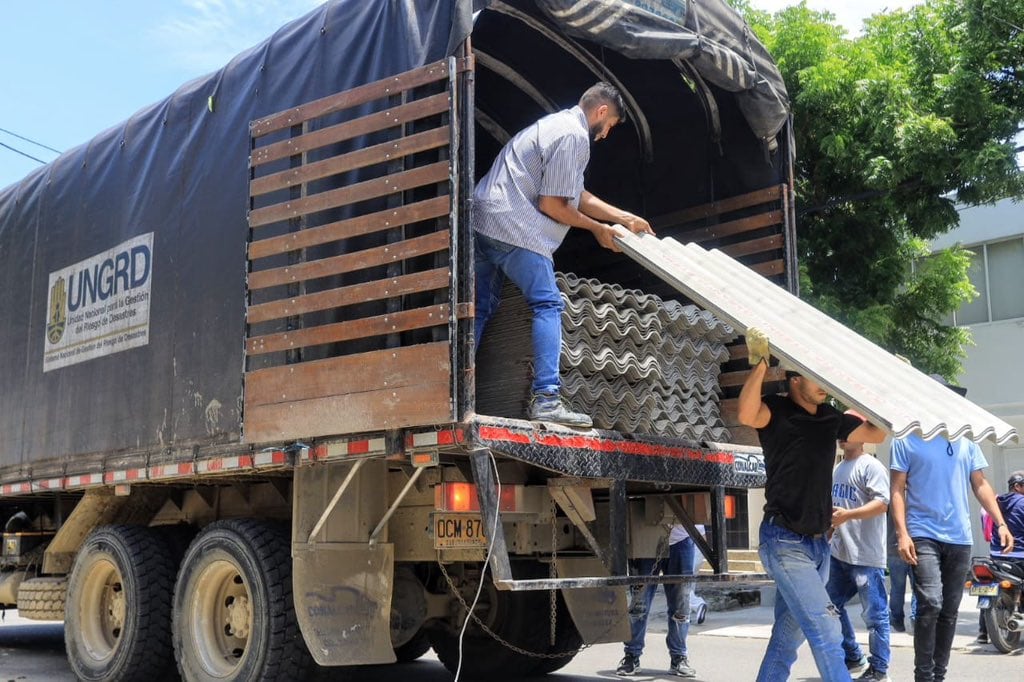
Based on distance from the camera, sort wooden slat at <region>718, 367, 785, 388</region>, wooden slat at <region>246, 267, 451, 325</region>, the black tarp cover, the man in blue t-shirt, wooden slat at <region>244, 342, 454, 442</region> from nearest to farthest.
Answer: wooden slat at <region>244, 342, 454, 442</region>, wooden slat at <region>246, 267, 451, 325</region>, the black tarp cover, the man in blue t-shirt, wooden slat at <region>718, 367, 785, 388</region>

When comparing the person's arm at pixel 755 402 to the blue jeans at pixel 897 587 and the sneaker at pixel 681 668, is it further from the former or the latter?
the blue jeans at pixel 897 587

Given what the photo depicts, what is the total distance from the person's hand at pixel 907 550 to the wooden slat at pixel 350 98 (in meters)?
3.68

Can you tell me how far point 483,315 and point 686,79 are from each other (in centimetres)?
243

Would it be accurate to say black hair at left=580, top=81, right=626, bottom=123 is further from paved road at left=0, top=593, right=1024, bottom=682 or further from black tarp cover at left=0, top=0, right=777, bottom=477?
paved road at left=0, top=593, right=1024, bottom=682

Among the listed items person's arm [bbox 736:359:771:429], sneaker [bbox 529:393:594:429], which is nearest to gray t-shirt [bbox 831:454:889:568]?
person's arm [bbox 736:359:771:429]

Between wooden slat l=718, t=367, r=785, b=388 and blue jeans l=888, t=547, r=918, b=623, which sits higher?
wooden slat l=718, t=367, r=785, b=388

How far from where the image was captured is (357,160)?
5.90 meters

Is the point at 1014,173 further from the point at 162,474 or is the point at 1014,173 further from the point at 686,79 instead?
the point at 162,474

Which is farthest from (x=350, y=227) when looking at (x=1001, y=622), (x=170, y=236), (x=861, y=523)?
(x=1001, y=622)

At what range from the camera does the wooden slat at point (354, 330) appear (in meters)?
5.42

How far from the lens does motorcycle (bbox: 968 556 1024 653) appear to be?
965cm

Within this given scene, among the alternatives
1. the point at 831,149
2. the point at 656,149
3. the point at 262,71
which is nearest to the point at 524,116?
the point at 656,149

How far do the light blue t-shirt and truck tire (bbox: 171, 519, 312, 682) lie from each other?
3.61 meters

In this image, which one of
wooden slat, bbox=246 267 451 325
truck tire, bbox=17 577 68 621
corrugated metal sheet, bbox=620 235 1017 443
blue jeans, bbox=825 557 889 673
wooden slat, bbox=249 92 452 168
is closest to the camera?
corrugated metal sheet, bbox=620 235 1017 443
